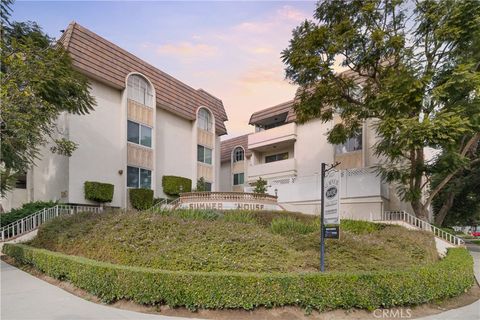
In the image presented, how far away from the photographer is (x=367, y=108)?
19.0 metres

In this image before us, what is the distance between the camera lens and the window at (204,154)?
1180 inches

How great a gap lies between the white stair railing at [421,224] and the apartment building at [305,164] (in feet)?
2.73

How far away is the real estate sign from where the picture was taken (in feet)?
24.4

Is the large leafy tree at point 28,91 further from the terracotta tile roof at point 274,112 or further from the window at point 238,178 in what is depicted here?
the window at point 238,178

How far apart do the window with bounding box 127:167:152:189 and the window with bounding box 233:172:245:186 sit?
521 inches

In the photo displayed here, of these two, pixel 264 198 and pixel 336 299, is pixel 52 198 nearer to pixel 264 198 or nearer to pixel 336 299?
pixel 264 198

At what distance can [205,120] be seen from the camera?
1216 inches

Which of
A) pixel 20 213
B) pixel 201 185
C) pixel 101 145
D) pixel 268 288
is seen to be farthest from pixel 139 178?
pixel 268 288

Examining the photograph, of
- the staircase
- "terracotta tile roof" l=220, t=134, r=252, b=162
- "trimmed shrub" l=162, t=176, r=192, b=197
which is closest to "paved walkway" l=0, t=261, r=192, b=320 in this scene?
the staircase

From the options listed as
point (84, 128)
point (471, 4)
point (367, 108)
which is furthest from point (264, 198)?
point (471, 4)

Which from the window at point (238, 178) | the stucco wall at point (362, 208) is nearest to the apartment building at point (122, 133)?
the window at point (238, 178)

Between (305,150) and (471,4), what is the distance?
594 inches

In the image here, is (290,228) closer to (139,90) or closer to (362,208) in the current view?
(362,208)

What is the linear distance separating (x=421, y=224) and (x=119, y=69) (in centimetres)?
2014
